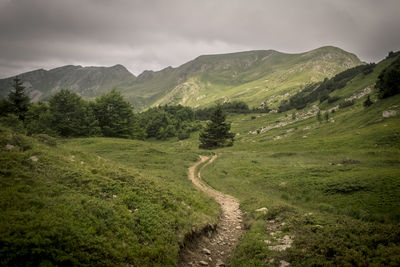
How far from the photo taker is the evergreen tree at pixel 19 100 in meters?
62.7

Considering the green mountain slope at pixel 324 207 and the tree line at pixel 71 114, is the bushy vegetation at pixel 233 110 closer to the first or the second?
the tree line at pixel 71 114

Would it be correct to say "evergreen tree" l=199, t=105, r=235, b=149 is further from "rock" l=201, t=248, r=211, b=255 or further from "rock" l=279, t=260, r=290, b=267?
"rock" l=279, t=260, r=290, b=267

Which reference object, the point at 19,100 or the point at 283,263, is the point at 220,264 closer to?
the point at 283,263

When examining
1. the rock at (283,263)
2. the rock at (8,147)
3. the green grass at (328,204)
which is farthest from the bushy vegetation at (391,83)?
the rock at (8,147)

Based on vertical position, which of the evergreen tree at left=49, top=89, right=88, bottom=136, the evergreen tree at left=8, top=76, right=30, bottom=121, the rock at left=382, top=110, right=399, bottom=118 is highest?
the evergreen tree at left=8, top=76, right=30, bottom=121

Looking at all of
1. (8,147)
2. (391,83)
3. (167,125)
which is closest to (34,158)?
(8,147)

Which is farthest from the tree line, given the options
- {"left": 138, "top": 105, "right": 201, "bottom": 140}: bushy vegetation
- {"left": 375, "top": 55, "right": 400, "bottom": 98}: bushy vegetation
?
{"left": 375, "top": 55, "right": 400, "bottom": 98}: bushy vegetation

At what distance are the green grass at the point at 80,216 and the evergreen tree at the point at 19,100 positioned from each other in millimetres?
68740

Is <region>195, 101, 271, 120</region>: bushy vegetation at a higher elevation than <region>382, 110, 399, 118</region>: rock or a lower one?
higher

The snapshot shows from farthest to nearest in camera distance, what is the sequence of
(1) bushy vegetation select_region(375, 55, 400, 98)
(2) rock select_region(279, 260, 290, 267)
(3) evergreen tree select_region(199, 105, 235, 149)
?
(3) evergreen tree select_region(199, 105, 235, 149)
(1) bushy vegetation select_region(375, 55, 400, 98)
(2) rock select_region(279, 260, 290, 267)

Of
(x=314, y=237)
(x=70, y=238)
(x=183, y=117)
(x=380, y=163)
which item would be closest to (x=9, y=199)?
(x=70, y=238)

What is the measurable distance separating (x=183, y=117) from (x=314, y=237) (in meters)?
134

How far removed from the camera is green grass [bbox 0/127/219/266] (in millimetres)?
5910

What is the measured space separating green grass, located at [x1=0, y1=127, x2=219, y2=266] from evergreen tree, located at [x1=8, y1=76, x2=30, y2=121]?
68.7 metres
